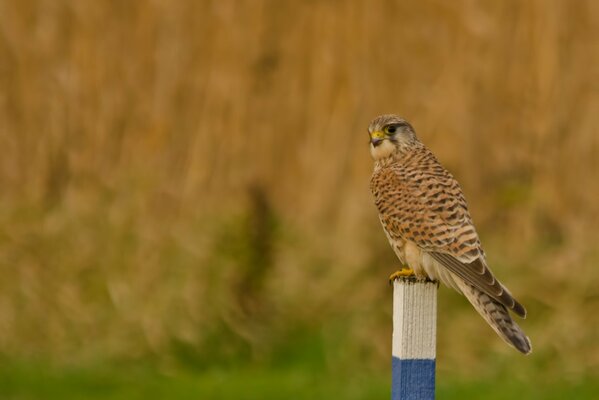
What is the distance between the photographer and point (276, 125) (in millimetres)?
8539

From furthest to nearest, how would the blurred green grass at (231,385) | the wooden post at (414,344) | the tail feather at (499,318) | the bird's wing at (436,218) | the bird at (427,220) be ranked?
the blurred green grass at (231,385)
the bird's wing at (436,218)
the bird at (427,220)
the tail feather at (499,318)
the wooden post at (414,344)

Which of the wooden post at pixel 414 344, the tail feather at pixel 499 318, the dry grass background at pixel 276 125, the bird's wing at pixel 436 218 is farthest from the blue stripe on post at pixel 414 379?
the dry grass background at pixel 276 125

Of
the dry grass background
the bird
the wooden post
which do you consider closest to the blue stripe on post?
the wooden post

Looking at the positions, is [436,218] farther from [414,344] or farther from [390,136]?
[414,344]

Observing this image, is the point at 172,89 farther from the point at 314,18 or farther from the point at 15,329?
the point at 15,329

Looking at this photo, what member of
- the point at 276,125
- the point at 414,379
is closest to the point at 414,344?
the point at 414,379

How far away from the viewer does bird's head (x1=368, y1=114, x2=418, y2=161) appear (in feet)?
16.0

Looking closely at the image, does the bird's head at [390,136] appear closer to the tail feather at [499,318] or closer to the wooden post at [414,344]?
the tail feather at [499,318]

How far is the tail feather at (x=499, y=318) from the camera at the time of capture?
372cm

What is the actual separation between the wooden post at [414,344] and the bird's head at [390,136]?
152cm

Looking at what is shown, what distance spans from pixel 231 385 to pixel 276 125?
229cm

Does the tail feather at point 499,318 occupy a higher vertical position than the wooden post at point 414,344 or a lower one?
higher

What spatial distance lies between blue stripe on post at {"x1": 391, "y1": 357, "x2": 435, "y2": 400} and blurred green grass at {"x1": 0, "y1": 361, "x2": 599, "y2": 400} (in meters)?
3.04

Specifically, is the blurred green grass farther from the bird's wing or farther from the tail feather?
the tail feather
